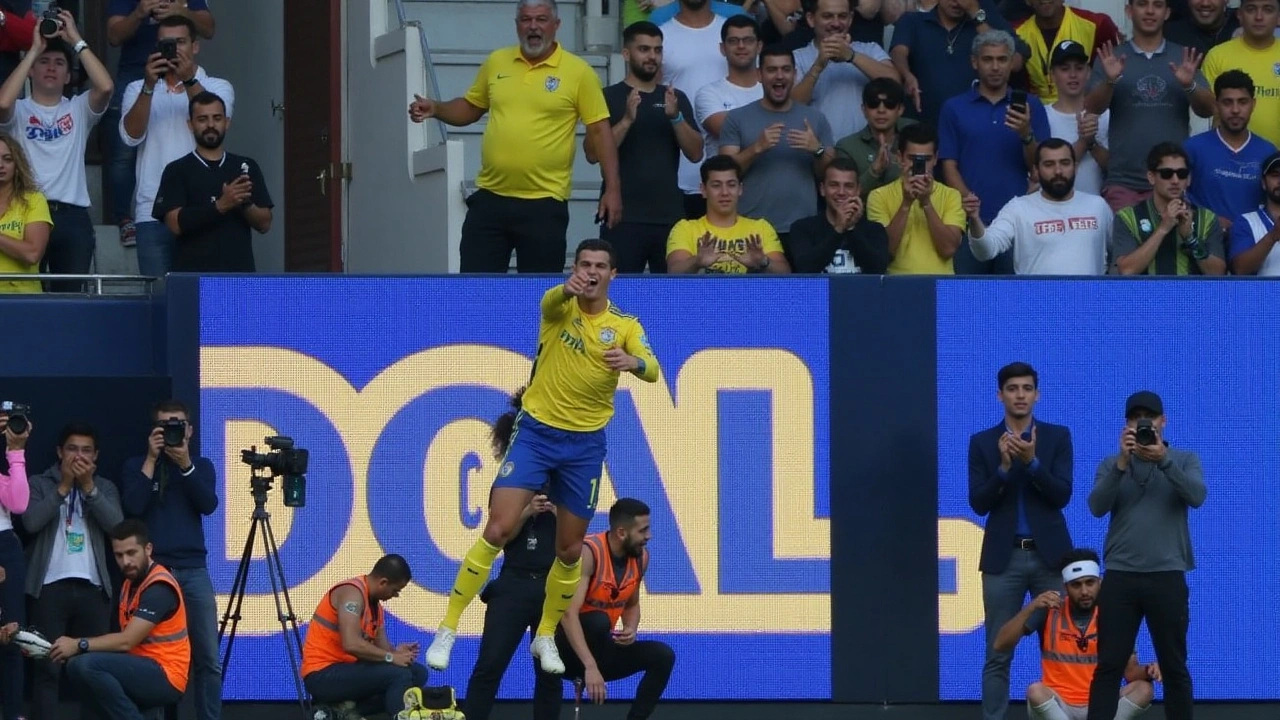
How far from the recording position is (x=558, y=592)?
505 inches

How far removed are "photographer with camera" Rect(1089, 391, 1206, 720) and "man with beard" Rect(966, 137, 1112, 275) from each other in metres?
2.20

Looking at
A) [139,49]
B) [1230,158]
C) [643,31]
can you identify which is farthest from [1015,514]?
[139,49]

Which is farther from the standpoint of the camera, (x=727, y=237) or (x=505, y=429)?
(x=727, y=237)

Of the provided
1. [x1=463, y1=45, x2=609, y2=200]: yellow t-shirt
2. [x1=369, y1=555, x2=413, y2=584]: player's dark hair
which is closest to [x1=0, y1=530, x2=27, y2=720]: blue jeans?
[x1=369, y1=555, x2=413, y2=584]: player's dark hair

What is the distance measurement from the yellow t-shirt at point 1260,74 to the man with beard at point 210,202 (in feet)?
21.7

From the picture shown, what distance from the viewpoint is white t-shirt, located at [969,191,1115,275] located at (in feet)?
50.4

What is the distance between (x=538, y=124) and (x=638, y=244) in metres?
1.02

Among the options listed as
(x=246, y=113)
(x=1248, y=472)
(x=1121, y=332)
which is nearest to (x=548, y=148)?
(x=1121, y=332)

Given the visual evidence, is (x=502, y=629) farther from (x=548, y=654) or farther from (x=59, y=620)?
(x=59, y=620)

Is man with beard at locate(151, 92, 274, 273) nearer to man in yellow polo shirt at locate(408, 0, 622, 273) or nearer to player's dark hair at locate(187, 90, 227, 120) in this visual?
player's dark hair at locate(187, 90, 227, 120)

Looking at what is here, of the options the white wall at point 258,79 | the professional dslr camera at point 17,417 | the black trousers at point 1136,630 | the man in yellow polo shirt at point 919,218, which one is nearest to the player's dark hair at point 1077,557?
A: the black trousers at point 1136,630

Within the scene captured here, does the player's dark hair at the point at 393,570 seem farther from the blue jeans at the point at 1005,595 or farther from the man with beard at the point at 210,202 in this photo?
the blue jeans at the point at 1005,595

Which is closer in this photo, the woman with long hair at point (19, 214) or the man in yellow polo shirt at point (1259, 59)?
the woman with long hair at point (19, 214)

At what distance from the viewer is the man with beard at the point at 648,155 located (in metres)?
15.7
